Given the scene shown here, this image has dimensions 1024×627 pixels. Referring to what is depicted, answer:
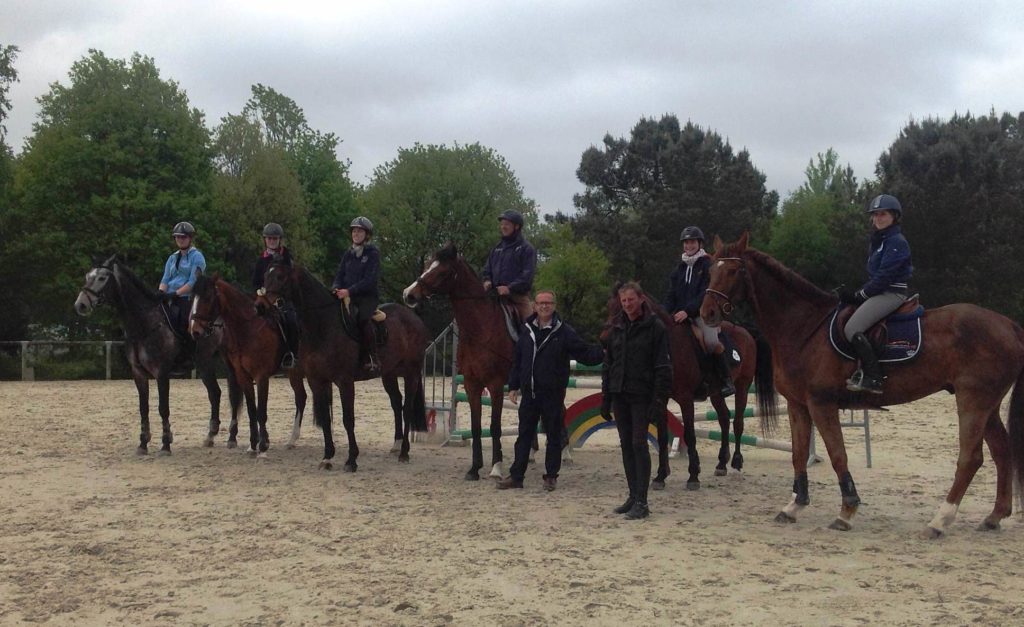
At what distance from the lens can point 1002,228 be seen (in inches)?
1414

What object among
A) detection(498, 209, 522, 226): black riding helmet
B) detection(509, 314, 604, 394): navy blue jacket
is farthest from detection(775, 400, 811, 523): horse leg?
detection(498, 209, 522, 226): black riding helmet

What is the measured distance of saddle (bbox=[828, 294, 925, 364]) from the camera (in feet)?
23.3

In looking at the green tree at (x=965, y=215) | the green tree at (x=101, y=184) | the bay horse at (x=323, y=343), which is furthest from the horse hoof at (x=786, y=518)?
the green tree at (x=965, y=215)

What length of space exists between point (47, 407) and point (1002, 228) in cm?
3497

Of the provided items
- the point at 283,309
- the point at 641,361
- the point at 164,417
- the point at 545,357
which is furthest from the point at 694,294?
the point at 164,417

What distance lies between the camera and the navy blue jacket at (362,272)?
1063cm

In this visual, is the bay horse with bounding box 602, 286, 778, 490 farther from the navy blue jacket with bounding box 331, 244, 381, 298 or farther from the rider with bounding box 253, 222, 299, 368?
the rider with bounding box 253, 222, 299, 368

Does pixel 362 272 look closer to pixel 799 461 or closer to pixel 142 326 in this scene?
pixel 142 326

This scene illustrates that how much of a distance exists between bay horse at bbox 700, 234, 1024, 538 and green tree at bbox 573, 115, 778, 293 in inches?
1286

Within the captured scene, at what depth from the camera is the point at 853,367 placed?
7.31 meters

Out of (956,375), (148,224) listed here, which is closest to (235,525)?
(956,375)

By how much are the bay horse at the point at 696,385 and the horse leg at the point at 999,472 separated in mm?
2785

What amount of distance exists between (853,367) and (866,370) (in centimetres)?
17

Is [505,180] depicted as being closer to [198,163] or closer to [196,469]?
[198,163]
